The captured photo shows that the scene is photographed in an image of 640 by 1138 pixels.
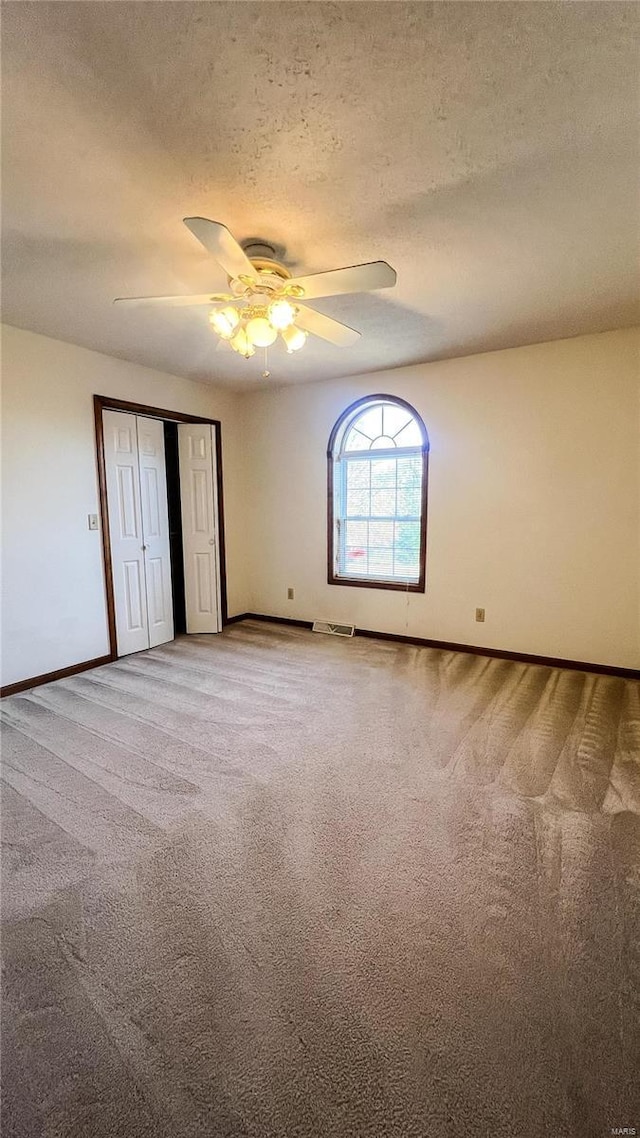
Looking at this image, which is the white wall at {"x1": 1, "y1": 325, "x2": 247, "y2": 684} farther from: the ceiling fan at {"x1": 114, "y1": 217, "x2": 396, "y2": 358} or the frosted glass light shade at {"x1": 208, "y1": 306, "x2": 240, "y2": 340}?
the frosted glass light shade at {"x1": 208, "y1": 306, "x2": 240, "y2": 340}

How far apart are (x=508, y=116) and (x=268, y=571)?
4209 millimetres

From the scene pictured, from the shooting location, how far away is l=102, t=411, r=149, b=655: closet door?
12.7ft

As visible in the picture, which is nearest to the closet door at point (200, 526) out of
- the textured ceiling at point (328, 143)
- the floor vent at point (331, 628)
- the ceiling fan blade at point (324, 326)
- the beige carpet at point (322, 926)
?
the floor vent at point (331, 628)

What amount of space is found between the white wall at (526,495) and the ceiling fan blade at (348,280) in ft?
7.29

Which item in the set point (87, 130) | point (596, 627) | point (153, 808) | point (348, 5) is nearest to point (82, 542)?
point (153, 808)

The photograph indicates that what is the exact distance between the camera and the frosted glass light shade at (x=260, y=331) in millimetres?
2068

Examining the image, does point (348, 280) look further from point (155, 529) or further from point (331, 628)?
point (331, 628)

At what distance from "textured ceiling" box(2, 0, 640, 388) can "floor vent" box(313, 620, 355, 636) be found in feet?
9.79

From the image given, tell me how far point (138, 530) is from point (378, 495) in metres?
2.28

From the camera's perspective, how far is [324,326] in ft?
7.91

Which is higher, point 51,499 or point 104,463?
point 104,463

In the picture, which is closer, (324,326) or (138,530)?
(324,326)

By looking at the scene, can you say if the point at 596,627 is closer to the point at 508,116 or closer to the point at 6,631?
the point at 508,116

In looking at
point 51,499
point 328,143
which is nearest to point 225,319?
point 328,143
